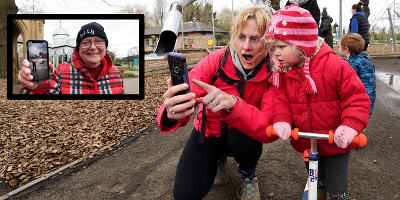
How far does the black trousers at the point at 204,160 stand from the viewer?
92.3 inches

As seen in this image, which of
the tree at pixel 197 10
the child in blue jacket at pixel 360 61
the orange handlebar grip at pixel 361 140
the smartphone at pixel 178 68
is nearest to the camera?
the smartphone at pixel 178 68

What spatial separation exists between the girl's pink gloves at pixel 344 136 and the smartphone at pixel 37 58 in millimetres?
1723

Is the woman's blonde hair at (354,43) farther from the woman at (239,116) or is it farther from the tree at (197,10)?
the woman at (239,116)

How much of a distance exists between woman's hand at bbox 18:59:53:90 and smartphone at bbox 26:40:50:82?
0.05 feet

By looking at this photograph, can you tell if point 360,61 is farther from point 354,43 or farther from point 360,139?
point 360,139

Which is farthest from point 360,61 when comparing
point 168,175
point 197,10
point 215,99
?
point 197,10

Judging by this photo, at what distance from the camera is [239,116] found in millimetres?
1891

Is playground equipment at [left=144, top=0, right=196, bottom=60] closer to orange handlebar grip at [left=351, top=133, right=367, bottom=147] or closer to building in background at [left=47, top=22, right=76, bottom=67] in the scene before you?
building in background at [left=47, top=22, right=76, bottom=67]

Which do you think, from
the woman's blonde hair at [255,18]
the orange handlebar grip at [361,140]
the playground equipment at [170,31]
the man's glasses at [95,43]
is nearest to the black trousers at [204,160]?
the woman's blonde hair at [255,18]

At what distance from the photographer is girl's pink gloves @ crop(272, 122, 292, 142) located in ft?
5.89

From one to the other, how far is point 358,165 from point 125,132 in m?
3.98

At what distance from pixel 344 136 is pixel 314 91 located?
0.43m

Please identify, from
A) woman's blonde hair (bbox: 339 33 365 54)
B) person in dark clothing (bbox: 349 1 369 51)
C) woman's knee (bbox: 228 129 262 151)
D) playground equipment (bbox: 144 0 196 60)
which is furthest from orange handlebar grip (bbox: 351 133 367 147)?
person in dark clothing (bbox: 349 1 369 51)

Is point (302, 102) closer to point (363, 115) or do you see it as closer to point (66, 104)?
point (363, 115)
